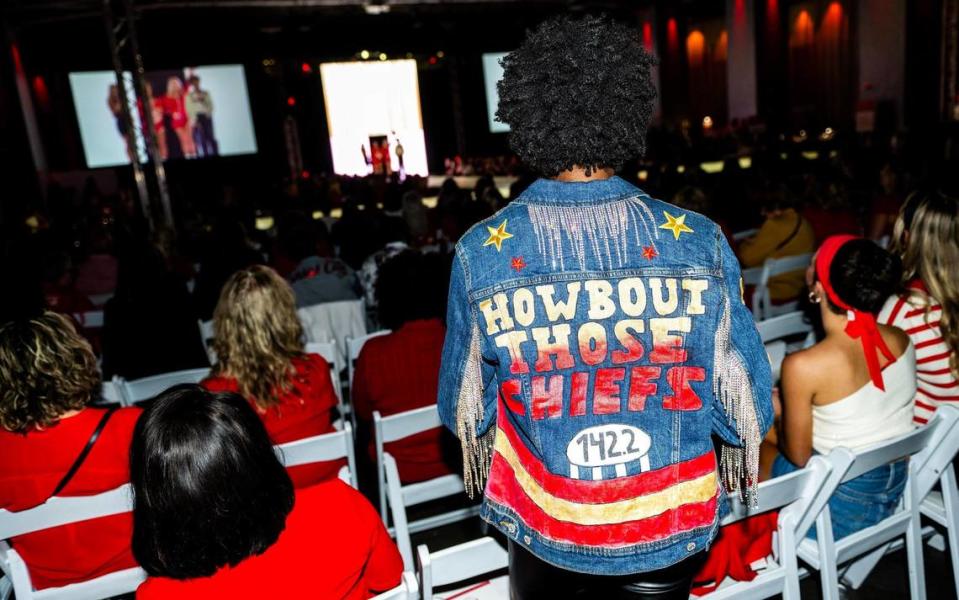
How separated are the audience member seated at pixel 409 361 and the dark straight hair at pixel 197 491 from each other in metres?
1.27

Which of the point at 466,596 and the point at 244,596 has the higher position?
the point at 244,596

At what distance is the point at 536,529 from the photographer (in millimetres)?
1232

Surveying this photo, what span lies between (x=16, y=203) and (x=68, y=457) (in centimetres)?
1259

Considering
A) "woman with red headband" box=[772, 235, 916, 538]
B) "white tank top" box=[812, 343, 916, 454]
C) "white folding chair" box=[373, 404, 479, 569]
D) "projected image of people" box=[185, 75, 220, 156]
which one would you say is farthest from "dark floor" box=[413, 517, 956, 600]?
"projected image of people" box=[185, 75, 220, 156]

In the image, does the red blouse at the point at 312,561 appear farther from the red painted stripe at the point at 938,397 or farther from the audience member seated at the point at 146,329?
the audience member seated at the point at 146,329

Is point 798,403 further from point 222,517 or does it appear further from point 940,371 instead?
point 222,517

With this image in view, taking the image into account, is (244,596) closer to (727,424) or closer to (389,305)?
(727,424)

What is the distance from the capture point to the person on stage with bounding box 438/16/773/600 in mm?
1138

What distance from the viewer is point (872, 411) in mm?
1880

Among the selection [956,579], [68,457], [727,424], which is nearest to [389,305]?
[68,457]

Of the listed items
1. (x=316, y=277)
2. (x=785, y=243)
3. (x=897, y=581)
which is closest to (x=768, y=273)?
(x=785, y=243)

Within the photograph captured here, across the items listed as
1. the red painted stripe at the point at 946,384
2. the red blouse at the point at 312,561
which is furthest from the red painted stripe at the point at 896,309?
the red blouse at the point at 312,561

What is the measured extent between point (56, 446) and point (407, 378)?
1.10 meters

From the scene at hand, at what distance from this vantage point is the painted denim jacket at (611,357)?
44.9 inches
